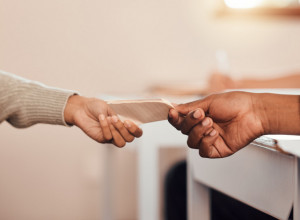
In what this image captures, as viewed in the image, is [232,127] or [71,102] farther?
[71,102]

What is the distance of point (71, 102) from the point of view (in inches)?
32.8

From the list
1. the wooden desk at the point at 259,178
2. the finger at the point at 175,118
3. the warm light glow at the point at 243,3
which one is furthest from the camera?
the warm light glow at the point at 243,3

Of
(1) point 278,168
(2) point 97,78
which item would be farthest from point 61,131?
(1) point 278,168

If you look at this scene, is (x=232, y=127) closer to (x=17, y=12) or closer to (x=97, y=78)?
(x=97, y=78)

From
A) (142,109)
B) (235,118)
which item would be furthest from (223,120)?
(142,109)

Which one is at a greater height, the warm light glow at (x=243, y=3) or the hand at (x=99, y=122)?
the warm light glow at (x=243, y=3)

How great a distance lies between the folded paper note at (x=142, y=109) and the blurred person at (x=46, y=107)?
6 cm

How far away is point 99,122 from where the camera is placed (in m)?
0.76

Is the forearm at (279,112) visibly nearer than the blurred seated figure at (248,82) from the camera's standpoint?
Yes

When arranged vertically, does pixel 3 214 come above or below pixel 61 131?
below

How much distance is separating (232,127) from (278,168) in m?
0.12

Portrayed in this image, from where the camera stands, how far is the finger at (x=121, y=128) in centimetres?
70

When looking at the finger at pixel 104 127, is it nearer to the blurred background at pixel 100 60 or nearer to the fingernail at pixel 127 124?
the fingernail at pixel 127 124

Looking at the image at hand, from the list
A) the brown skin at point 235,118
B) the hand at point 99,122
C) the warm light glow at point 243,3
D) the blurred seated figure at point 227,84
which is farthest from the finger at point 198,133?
the warm light glow at point 243,3
